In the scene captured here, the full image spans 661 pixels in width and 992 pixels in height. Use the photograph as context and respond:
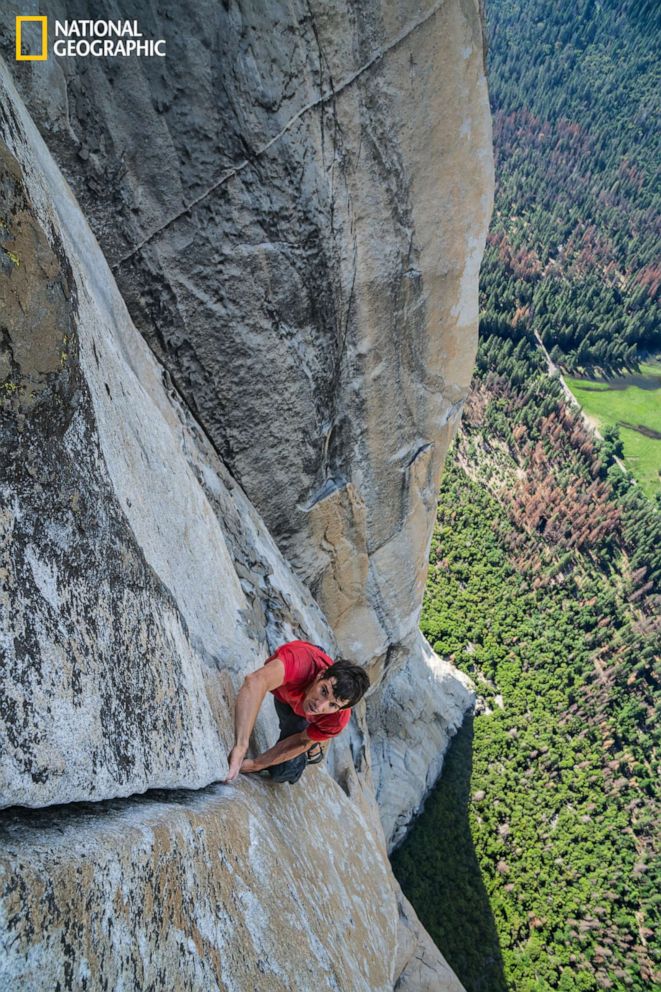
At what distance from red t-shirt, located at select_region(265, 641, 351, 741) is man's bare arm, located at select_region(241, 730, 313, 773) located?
0.31ft

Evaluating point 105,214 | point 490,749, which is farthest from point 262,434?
point 490,749

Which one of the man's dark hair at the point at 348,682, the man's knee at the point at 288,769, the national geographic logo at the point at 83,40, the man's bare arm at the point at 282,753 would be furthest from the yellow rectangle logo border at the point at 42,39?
the man's knee at the point at 288,769

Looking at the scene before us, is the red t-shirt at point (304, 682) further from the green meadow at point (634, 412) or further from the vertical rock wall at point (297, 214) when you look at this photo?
the green meadow at point (634, 412)

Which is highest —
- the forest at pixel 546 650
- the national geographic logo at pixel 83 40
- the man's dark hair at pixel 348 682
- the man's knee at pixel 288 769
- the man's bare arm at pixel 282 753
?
the national geographic logo at pixel 83 40

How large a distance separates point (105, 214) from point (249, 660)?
168 inches

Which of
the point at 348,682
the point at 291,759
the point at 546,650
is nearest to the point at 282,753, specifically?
the point at 291,759

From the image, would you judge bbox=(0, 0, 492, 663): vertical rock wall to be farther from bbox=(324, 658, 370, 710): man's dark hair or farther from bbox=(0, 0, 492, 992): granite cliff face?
bbox=(324, 658, 370, 710): man's dark hair

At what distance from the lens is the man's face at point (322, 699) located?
413 cm

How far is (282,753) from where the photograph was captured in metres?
4.54

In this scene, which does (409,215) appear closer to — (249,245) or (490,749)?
(249,245)

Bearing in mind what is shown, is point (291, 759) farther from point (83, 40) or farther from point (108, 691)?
point (83, 40)

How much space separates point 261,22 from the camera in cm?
521

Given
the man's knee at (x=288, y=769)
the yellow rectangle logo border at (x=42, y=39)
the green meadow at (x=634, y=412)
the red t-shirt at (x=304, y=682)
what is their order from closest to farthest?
1. the red t-shirt at (x=304, y=682)
2. the yellow rectangle logo border at (x=42, y=39)
3. the man's knee at (x=288, y=769)
4. the green meadow at (x=634, y=412)

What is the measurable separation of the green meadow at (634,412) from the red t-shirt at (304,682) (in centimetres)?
3830
